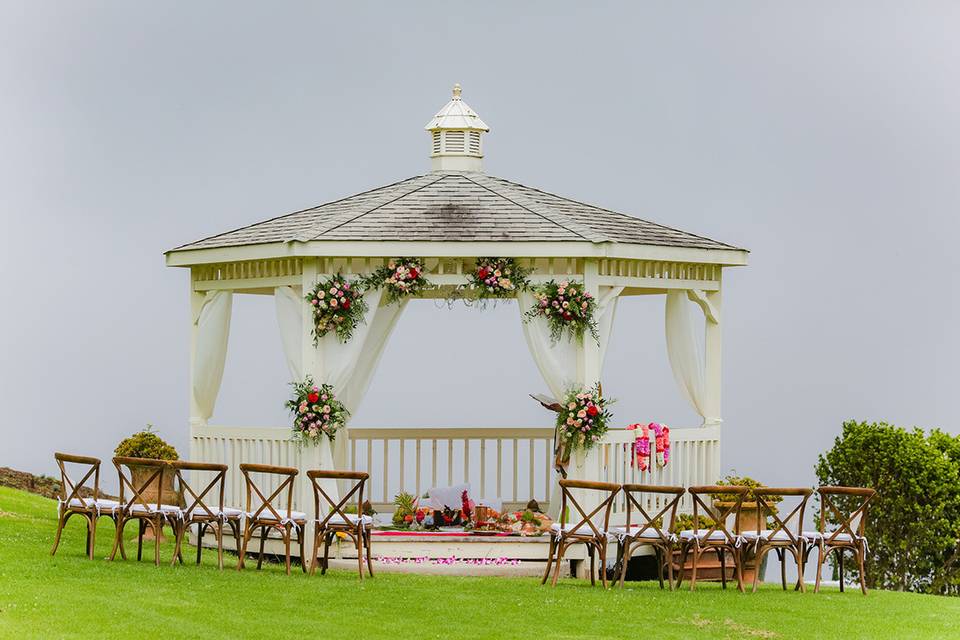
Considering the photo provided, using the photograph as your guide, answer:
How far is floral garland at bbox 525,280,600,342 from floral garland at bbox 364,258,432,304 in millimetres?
1091

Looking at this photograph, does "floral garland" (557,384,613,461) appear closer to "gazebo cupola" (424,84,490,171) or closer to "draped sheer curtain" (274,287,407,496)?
"draped sheer curtain" (274,287,407,496)

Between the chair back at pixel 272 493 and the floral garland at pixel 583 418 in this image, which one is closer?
the chair back at pixel 272 493

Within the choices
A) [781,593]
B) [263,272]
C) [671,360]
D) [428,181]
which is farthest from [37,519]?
[781,593]

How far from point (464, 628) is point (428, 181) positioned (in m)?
6.11

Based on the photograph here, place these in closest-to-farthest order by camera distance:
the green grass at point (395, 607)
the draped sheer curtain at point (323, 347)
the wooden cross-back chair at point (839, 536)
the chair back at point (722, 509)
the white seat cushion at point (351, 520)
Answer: the green grass at point (395, 607), the chair back at point (722, 509), the wooden cross-back chair at point (839, 536), the white seat cushion at point (351, 520), the draped sheer curtain at point (323, 347)

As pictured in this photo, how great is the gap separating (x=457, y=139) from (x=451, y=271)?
99.8 inches

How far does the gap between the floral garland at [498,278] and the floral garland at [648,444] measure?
71.9 inches

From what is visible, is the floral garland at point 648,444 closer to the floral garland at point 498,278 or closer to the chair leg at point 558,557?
the chair leg at point 558,557

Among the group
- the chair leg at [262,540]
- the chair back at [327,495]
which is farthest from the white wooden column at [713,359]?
the chair leg at [262,540]

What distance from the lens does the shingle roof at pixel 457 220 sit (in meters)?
14.8

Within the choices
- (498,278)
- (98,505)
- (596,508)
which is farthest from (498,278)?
(98,505)

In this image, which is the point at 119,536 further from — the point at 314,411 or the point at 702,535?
the point at 702,535

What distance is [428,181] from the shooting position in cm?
1644

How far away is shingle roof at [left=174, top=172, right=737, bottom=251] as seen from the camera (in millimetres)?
14805
